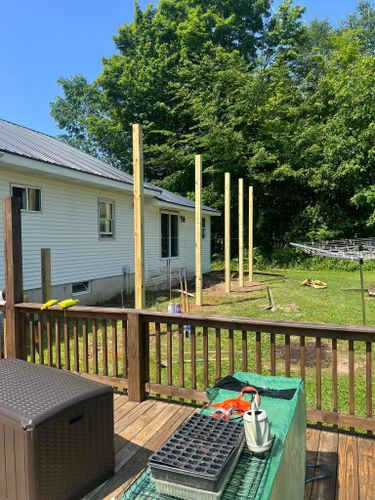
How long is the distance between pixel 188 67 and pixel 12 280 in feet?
66.3

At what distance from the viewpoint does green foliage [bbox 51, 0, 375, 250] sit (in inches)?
664

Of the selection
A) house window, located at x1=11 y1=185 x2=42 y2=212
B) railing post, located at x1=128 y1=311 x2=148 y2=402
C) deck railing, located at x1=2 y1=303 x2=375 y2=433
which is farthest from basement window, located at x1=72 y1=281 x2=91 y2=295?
railing post, located at x1=128 y1=311 x2=148 y2=402

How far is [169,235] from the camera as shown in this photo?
1348 centimetres

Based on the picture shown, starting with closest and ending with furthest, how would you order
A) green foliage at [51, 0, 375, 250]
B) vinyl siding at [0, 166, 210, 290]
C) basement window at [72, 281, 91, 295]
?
vinyl siding at [0, 166, 210, 290], basement window at [72, 281, 91, 295], green foliage at [51, 0, 375, 250]

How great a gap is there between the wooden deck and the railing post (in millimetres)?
103

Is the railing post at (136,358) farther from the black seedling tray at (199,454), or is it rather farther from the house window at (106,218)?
the house window at (106,218)

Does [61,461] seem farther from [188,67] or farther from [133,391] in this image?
[188,67]

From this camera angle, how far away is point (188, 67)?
821 inches

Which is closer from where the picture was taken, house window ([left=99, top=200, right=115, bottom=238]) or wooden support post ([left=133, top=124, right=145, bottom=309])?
wooden support post ([left=133, top=124, right=145, bottom=309])

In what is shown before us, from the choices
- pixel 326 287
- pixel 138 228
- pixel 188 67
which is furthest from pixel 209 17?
pixel 138 228

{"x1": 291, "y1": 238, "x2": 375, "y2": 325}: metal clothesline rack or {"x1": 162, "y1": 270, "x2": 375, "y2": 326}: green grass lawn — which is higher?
{"x1": 291, "y1": 238, "x2": 375, "y2": 325}: metal clothesline rack

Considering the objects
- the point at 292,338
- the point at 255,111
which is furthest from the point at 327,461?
the point at 255,111

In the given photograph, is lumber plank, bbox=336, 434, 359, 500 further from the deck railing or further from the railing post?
the railing post

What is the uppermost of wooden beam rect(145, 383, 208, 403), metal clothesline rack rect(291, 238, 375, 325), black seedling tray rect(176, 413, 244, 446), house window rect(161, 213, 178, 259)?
house window rect(161, 213, 178, 259)
